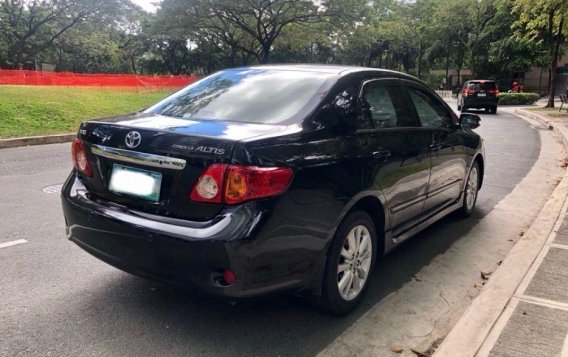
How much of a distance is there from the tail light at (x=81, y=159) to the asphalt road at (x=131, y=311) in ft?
2.85

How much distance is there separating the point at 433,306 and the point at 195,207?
1.84 meters

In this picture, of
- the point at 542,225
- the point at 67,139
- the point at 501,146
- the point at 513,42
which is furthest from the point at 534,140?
the point at 513,42

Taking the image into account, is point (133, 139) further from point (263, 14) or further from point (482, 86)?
point (263, 14)

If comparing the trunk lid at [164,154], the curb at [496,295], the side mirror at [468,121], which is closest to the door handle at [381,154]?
the trunk lid at [164,154]

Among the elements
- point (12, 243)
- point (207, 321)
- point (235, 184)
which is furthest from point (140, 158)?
point (12, 243)

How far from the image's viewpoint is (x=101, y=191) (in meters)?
3.04

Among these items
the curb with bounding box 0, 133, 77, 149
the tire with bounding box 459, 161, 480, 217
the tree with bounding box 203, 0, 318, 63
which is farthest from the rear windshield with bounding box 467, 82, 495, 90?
the tire with bounding box 459, 161, 480, 217

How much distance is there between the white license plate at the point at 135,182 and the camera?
9.04 feet

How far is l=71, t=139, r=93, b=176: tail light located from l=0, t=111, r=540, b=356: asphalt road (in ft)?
2.85

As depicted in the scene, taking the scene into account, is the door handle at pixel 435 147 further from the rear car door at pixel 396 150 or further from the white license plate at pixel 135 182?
the white license plate at pixel 135 182

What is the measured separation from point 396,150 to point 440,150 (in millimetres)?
927

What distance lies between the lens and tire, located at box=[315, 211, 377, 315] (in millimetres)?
2979

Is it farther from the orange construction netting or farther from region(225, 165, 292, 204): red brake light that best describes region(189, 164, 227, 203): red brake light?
the orange construction netting

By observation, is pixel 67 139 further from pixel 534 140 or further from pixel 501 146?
pixel 534 140
